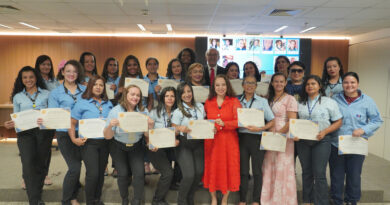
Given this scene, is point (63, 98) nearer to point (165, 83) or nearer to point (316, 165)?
point (165, 83)

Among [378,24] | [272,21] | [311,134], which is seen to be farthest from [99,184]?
[378,24]

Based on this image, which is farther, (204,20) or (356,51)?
(356,51)

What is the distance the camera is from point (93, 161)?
8.77 feet

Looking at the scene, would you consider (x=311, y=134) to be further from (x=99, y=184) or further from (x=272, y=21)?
(x=272, y=21)

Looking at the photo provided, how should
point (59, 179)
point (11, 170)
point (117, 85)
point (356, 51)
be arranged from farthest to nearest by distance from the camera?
point (356, 51)
point (11, 170)
point (59, 179)
point (117, 85)

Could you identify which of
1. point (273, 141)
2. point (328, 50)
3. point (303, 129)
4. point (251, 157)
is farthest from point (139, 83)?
point (328, 50)

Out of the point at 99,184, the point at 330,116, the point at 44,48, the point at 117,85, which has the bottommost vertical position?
the point at 99,184

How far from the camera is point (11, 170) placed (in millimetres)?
4273

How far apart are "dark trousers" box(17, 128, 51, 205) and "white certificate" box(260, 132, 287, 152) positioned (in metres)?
2.49

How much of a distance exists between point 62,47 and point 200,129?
22.6 feet

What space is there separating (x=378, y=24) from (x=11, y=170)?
783 centimetres

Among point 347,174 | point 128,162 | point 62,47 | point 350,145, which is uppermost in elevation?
point 62,47

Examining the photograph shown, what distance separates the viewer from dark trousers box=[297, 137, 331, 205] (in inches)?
108

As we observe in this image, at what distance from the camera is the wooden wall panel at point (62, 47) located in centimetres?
780
